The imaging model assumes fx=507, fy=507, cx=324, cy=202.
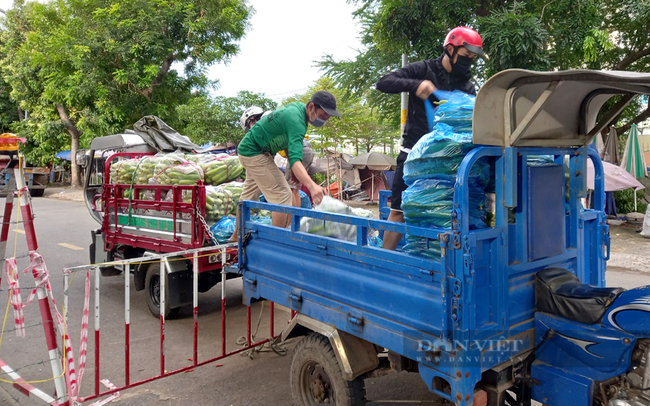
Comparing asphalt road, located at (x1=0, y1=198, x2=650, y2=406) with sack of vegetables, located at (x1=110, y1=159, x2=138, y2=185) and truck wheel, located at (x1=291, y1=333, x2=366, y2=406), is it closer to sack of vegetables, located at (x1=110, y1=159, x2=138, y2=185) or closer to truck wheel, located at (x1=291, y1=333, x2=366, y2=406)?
truck wheel, located at (x1=291, y1=333, x2=366, y2=406)

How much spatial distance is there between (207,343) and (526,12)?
9.66m

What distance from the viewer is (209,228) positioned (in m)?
5.77

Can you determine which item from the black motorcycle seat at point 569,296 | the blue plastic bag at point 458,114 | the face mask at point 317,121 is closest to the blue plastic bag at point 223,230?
the face mask at point 317,121

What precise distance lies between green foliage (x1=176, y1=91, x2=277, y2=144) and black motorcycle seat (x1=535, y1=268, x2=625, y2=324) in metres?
15.4

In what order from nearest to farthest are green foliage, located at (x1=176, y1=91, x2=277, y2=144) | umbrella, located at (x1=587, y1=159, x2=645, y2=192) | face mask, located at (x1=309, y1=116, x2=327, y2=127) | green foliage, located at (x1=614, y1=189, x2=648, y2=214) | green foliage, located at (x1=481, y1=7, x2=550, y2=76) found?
face mask, located at (x1=309, y1=116, x2=327, y2=127), green foliage, located at (x1=481, y1=7, x2=550, y2=76), umbrella, located at (x1=587, y1=159, x2=645, y2=192), green foliage, located at (x1=614, y1=189, x2=648, y2=214), green foliage, located at (x1=176, y1=91, x2=277, y2=144)

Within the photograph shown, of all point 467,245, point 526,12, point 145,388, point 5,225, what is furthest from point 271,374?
point 526,12

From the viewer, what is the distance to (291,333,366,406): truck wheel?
125 inches

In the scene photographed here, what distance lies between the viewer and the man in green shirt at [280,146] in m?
4.48

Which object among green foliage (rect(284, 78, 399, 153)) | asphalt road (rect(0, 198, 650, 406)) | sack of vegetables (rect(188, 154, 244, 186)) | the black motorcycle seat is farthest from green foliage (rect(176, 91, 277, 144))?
the black motorcycle seat

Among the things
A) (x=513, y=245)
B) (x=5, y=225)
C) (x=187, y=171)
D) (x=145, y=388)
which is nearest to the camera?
(x=513, y=245)

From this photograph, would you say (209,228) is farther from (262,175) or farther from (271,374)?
(271,374)

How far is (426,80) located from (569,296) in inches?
79.7

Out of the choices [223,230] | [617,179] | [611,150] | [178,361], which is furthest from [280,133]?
[611,150]

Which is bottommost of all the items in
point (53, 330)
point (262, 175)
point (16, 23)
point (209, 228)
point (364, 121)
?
point (53, 330)
